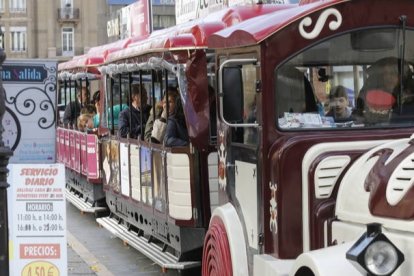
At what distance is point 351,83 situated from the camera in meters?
5.06

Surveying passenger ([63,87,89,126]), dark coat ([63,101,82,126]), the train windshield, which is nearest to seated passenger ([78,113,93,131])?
passenger ([63,87,89,126])

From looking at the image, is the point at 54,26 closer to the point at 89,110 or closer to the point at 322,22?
the point at 89,110

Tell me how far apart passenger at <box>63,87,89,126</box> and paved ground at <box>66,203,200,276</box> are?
343cm

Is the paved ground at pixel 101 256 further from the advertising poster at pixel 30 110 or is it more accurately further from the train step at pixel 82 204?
the advertising poster at pixel 30 110

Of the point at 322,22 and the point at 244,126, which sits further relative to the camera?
the point at 244,126

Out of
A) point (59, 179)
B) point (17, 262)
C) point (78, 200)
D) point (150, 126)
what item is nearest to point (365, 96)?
point (59, 179)

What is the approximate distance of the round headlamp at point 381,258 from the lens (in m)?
3.52

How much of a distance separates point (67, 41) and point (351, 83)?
2722 inches

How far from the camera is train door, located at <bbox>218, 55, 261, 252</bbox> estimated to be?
5.23 m

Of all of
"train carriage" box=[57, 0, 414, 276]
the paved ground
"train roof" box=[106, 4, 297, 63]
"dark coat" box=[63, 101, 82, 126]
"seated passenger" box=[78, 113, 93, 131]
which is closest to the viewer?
"train carriage" box=[57, 0, 414, 276]

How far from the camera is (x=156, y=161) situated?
8414 millimetres

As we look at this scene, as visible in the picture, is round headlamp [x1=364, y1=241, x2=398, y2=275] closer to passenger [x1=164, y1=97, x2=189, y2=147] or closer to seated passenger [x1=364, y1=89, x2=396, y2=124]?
seated passenger [x1=364, y1=89, x2=396, y2=124]

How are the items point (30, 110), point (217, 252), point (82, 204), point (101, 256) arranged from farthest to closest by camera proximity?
point (82, 204) → point (101, 256) → point (30, 110) → point (217, 252)

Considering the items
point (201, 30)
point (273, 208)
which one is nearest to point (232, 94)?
point (273, 208)
